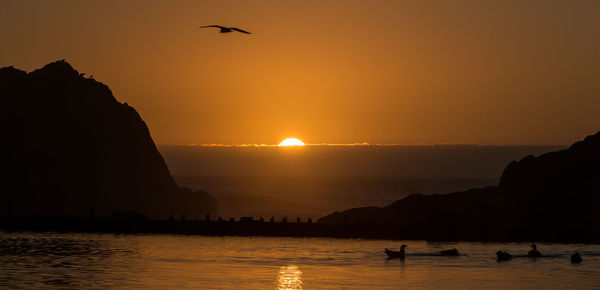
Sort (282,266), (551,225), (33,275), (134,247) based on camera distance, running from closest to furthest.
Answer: (33,275)
(282,266)
(134,247)
(551,225)

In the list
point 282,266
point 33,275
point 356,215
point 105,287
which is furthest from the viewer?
point 356,215

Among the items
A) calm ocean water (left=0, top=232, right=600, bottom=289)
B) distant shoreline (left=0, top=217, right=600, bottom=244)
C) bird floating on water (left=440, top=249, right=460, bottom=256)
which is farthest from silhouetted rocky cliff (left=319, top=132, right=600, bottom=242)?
bird floating on water (left=440, top=249, right=460, bottom=256)

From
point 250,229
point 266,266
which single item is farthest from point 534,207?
point 266,266

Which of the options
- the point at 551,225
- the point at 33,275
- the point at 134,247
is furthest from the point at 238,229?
the point at 33,275

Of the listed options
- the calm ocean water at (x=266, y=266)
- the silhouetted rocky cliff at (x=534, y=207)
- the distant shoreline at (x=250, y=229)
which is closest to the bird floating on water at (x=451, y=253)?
the calm ocean water at (x=266, y=266)

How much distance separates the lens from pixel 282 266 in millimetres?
64750

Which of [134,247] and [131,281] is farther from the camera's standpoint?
[134,247]

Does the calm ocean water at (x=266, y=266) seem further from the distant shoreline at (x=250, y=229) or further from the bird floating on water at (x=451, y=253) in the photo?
the distant shoreline at (x=250, y=229)

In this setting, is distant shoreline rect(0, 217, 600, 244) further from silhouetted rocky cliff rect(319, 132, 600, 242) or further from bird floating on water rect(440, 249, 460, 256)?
bird floating on water rect(440, 249, 460, 256)

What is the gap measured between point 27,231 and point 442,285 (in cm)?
6158

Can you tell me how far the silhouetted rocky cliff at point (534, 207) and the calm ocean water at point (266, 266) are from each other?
Answer: 1221 cm

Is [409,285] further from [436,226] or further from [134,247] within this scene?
[436,226]

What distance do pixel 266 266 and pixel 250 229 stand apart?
4096cm

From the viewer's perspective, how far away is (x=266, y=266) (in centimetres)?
6450
